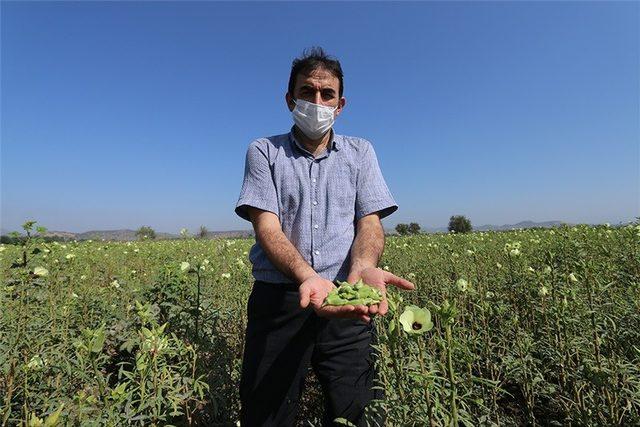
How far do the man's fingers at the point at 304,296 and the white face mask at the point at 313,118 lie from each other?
43.3 inches

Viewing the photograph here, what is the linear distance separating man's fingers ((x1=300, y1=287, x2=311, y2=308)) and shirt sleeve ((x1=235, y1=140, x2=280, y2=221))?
2.13 feet

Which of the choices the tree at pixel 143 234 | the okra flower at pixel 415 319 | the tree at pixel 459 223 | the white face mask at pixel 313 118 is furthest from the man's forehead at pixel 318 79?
the tree at pixel 459 223

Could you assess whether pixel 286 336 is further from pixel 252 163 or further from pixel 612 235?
pixel 612 235

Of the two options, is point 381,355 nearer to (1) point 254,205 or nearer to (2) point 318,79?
(1) point 254,205

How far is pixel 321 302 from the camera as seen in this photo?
145 centimetres

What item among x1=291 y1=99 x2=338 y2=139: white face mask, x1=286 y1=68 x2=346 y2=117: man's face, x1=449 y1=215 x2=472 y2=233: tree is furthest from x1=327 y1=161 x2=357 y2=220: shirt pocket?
x1=449 y1=215 x2=472 y2=233: tree

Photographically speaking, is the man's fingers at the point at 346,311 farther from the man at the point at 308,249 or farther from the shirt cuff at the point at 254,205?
the shirt cuff at the point at 254,205

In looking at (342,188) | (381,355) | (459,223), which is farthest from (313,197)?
(459,223)

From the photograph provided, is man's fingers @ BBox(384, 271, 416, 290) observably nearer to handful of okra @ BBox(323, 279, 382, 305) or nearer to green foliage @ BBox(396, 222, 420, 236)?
handful of okra @ BBox(323, 279, 382, 305)

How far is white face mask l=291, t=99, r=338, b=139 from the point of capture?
2.19 meters

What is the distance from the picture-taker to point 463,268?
5.43 meters

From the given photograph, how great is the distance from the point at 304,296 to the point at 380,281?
37cm

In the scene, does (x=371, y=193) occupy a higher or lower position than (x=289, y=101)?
lower

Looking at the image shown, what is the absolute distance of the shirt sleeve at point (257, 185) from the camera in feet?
6.42
